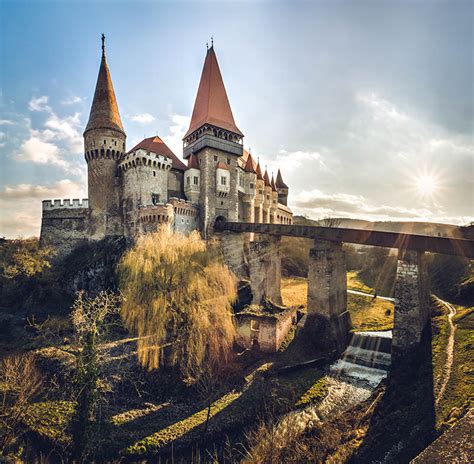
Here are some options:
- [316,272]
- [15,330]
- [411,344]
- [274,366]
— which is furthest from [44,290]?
[411,344]

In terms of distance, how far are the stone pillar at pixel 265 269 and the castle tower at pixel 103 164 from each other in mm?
14708

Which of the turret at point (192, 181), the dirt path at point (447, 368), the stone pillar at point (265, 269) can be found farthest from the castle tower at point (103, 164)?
the dirt path at point (447, 368)

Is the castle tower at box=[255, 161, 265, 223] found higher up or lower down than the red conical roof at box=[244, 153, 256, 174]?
lower down

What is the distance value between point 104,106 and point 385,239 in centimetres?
2911

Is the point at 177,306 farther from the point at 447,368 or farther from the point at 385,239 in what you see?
the point at 385,239

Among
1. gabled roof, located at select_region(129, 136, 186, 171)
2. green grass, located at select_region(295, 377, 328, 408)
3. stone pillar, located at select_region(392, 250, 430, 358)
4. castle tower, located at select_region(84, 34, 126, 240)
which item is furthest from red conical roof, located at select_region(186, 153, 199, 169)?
green grass, located at select_region(295, 377, 328, 408)

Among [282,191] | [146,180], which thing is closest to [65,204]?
[146,180]

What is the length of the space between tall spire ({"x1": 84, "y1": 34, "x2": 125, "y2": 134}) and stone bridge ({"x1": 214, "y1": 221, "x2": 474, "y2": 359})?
15.3 meters

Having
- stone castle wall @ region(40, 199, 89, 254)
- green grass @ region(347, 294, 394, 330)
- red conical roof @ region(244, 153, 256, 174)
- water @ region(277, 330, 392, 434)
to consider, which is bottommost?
water @ region(277, 330, 392, 434)

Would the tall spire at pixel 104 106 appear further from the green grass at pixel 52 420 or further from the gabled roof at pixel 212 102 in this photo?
the green grass at pixel 52 420

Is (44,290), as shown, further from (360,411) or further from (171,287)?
(360,411)

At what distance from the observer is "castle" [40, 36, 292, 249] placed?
26453 millimetres

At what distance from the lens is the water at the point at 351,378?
40.3 ft

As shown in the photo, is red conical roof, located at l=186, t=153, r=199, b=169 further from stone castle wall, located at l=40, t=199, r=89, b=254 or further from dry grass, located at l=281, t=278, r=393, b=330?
dry grass, located at l=281, t=278, r=393, b=330
